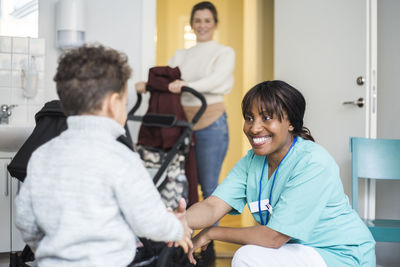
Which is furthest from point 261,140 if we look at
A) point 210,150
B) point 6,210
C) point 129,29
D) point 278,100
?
point 129,29

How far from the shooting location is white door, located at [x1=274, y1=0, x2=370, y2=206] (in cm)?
276

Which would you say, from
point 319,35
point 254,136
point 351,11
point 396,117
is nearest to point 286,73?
point 319,35

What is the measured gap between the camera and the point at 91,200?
102cm

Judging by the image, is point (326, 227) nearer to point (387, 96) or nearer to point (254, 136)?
point (254, 136)

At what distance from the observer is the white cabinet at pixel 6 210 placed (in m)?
2.59

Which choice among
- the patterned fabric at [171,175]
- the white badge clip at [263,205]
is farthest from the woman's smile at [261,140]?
the patterned fabric at [171,175]

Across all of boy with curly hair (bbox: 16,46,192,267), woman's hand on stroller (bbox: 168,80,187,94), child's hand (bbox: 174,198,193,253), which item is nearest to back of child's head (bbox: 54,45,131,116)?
boy with curly hair (bbox: 16,46,192,267)

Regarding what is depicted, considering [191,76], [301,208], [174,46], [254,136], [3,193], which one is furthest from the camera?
[174,46]

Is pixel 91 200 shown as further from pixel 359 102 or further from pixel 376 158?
pixel 359 102

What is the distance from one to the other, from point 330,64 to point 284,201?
1.77 meters

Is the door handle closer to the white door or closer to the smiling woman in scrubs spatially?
the white door

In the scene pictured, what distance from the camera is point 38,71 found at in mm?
3049

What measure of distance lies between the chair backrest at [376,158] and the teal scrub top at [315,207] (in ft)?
3.24

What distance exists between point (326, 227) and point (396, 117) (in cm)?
150
